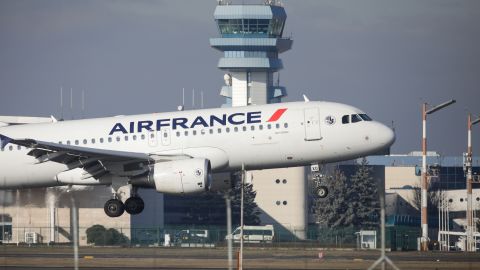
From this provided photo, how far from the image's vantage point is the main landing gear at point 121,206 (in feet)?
212

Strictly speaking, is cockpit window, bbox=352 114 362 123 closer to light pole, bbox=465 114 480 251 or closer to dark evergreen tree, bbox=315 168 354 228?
light pole, bbox=465 114 480 251

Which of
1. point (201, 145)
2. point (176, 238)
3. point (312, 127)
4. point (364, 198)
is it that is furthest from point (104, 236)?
point (364, 198)

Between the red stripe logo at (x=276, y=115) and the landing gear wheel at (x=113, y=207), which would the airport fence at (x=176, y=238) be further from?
the red stripe logo at (x=276, y=115)

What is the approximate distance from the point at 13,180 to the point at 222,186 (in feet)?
36.1

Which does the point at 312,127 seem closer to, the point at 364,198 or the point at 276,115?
the point at 276,115

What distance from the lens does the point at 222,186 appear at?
66062mm

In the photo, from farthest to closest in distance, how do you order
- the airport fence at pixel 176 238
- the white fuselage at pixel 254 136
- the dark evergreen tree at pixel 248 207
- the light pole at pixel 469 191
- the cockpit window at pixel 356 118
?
the dark evergreen tree at pixel 248 207 < the light pole at pixel 469 191 < the airport fence at pixel 176 238 < the cockpit window at pixel 356 118 < the white fuselage at pixel 254 136

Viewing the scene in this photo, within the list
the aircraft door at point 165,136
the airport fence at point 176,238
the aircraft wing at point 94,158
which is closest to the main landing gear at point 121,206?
the aircraft wing at point 94,158

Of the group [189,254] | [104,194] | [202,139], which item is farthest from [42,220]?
[202,139]

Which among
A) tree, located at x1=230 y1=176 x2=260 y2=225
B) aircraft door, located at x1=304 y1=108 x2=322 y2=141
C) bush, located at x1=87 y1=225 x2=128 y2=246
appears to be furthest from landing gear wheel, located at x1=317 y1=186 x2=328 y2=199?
tree, located at x1=230 y1=176 x2=260 y2=225

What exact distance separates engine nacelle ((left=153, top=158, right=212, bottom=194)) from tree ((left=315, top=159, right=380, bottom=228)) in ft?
207

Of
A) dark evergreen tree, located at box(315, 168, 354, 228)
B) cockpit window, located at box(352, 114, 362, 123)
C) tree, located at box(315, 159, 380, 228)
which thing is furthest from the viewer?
dark evergreen tree, located at box(315, 168, 354, 228)

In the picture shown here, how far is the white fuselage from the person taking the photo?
63312 millimetres

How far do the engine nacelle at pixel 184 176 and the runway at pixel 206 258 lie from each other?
11.9 feet
